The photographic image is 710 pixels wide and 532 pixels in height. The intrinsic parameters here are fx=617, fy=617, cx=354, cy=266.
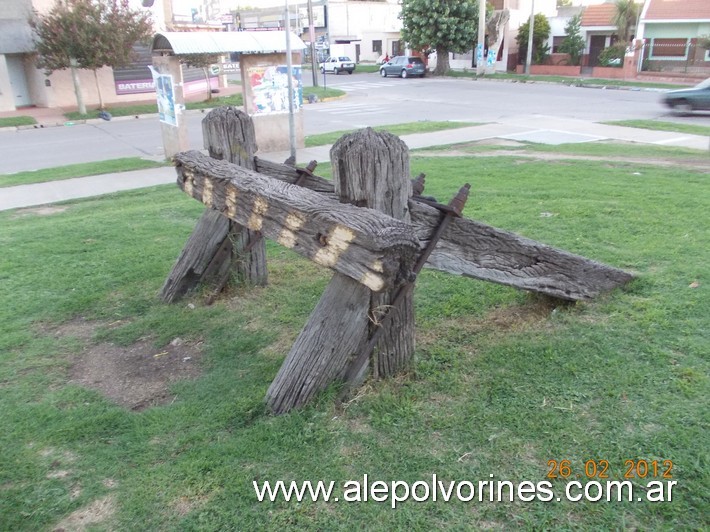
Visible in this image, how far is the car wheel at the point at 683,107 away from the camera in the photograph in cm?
1867

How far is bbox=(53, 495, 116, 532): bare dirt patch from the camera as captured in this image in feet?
8.25

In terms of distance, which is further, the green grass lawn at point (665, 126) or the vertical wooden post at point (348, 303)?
the green grass lawn at point (665, 126)

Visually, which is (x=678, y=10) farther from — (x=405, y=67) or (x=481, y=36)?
(x=405, y=67)

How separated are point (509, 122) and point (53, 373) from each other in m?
15.5

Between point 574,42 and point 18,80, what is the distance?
1254 inches

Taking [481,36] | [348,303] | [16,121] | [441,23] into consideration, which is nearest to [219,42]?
[348,303]

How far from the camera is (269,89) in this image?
13.9m

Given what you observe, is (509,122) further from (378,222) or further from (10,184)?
(378,222)

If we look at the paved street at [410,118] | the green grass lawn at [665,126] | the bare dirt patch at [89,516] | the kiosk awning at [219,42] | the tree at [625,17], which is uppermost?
the tree at [625,17]

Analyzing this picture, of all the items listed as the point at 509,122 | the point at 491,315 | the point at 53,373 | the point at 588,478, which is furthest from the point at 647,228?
the point at 509,122

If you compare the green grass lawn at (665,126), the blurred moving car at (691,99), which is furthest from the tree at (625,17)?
the green grass lawn at (665,126)

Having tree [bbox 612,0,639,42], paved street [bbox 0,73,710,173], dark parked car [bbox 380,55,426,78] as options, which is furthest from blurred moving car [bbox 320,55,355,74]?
tree [bbox 612,0,639,42]

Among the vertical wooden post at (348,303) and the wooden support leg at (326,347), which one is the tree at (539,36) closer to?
the vertical wooden post at (348,303)

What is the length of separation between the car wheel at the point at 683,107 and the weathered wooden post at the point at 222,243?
18015 millimetres
